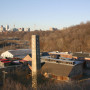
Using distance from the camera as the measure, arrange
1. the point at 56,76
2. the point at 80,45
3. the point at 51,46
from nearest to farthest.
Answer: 1. the point at 56,76
2. the point at 80,45
3. the point at 51,46

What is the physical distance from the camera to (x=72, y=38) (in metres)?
27.9

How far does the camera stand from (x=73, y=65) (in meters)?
9.78

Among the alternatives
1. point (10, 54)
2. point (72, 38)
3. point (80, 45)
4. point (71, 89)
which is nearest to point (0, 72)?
point (71, 89)

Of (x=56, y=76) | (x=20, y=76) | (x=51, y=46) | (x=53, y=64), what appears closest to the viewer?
(x=20, y=76)

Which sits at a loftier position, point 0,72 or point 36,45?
point 36,45

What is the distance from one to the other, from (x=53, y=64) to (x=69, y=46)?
52.4 ft

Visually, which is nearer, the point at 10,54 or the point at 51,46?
the point at 10,54

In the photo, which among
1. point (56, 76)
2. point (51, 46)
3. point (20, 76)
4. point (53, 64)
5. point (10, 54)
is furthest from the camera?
point (51, 46)

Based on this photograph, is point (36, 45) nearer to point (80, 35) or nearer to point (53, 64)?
point (53, 64)

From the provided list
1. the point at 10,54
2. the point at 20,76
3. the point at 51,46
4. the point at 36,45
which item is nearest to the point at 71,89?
the point at 20,76

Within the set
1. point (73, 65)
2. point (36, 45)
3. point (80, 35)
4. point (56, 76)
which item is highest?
point (80, 35)

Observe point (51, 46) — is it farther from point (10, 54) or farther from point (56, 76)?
point (56, 76)

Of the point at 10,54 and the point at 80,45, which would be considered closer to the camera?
the point at 10,54

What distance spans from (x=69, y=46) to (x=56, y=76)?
1725cm
